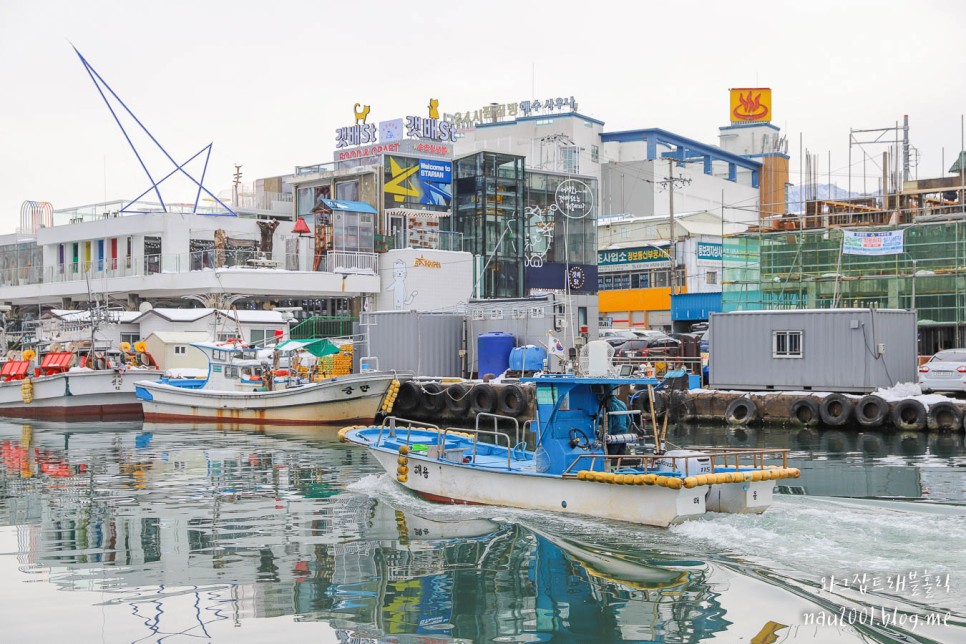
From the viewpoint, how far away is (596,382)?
17.9 m

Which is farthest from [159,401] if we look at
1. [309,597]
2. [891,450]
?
[309,597]

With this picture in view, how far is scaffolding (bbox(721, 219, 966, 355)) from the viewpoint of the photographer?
43.6 meters

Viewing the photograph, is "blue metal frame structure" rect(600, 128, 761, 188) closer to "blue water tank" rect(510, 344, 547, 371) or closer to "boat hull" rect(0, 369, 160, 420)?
"blue water tank" rect(510, 344, 547, 371)

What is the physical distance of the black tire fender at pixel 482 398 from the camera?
37.2m

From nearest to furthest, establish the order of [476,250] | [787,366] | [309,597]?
[309,597] → [787,366] → [476,250]

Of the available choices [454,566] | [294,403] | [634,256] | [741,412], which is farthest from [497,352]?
[634,256]

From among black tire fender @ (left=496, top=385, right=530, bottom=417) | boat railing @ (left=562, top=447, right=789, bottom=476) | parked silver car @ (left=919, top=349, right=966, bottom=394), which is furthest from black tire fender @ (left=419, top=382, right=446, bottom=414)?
boat railing @ (left=562, top=447, right=789, bottom=476)

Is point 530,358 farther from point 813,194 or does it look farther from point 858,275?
point 813,194

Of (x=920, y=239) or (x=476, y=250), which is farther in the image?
(x=476, y=250)

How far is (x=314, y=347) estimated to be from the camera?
40.2m

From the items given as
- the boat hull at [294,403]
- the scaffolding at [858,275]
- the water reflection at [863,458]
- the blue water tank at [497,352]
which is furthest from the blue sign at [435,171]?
the water reflection at [863,458]

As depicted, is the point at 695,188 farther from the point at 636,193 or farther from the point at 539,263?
the point at 539,263

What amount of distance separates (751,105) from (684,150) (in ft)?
61.4

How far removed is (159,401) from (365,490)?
21163 millimetres
